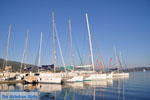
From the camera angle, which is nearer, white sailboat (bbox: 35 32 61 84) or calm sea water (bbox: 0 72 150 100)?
calm sea water (bbox: 0 72 150 100)

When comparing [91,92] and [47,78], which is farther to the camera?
[47,78]

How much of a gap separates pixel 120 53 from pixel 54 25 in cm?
6744

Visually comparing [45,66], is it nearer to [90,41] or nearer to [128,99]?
[90,41]

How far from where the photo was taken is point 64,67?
54.0 metres

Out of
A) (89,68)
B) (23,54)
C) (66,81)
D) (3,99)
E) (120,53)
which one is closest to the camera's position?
(3,99)

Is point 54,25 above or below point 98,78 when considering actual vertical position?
above

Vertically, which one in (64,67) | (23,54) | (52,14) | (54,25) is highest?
→ (52,14)

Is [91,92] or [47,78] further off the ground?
[47,78]

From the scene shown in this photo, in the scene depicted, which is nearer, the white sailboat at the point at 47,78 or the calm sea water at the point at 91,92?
the calm sea water at the point at 91,92

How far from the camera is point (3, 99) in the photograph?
20.8m

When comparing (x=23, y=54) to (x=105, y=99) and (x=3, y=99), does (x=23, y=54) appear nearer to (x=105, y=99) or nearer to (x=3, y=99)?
(x=3, y=99)

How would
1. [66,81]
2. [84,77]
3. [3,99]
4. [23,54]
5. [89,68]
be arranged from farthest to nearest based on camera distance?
[23,54] → [89,68] → [84,77] → [66,81] → [3,99]

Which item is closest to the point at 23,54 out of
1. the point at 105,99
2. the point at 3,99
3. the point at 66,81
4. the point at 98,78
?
the point at 66,81

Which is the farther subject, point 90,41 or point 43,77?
point 90,41
